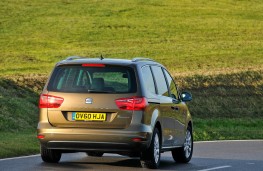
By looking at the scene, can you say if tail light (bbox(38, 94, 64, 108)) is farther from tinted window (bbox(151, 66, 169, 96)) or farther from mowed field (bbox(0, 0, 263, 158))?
mowed field (bbox(0, 0, 263, 158))

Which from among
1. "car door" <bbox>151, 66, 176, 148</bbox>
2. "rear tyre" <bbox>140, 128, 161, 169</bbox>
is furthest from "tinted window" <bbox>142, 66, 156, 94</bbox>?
"rear tyre" <bbox>140, 128, 161, 169</bbox>

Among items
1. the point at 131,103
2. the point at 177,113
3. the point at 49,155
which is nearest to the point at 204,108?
the point at 177,113

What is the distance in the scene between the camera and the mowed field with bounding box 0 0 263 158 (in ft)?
110

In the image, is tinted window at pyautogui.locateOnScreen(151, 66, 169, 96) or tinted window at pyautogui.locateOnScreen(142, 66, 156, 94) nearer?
tinted window at pyautogui.locateOnScreen(142, 66, 156, 94)

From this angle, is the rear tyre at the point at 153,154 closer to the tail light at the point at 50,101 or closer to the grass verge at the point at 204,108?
the tail light at the point at 50,101

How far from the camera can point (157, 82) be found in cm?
1806

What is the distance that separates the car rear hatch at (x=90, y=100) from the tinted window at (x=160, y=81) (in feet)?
3.34

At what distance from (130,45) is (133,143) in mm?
35634

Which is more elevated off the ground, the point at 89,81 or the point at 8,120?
the point at 89,81

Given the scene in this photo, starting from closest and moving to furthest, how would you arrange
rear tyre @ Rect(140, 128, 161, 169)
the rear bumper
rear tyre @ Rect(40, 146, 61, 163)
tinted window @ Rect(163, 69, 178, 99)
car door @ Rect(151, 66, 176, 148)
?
the rear bumper, rear tyre @ Rect(140, 128, 161, 169), rear tyre @ Rect(40, 146, 61, 163), car door @ Rect(151, 66, 176, 148), tinted window @ Rect(163, 69, 178, 99)

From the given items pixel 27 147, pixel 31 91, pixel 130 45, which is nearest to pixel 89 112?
pixel 27 147

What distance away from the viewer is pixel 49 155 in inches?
697

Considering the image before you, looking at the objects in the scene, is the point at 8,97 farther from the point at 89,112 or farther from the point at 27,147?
the point at 89,112

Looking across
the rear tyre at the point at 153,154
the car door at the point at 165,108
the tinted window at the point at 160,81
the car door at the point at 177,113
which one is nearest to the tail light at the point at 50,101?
the rear tyre at the point at 153,154
